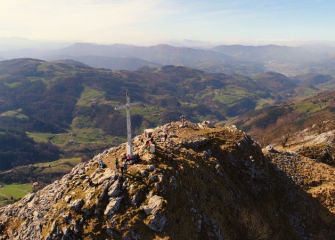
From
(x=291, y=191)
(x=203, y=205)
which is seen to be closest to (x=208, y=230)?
(x=203, y=205)

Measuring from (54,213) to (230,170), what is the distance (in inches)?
1133

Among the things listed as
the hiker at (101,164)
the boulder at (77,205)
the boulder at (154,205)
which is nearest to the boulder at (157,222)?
the boulder at (154,205)

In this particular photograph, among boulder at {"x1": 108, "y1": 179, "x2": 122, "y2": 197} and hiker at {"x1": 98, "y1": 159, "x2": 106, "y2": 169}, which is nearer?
boulder at {"x1": 108, "y1": 179, "x2": 122, "y2": 197}

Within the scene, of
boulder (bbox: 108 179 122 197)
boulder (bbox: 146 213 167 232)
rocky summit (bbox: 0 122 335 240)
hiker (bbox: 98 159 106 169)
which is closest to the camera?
boulder (bbox: 146 213 167 232)

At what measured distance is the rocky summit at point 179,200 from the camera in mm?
46906

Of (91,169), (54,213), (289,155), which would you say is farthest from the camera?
(289,155)

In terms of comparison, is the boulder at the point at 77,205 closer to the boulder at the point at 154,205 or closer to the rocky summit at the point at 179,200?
the rocky summit at the point at 179,200

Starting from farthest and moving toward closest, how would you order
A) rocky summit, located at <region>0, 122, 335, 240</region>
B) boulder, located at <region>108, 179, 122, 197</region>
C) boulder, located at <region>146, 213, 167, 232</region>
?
boulder, located at <region>108, 179, 122, 197</region>
rocky summit, located at <region>0, 122, 335, 240</region>
boulder, located at <region>146, 213, 167, 232</region>

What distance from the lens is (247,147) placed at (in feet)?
236

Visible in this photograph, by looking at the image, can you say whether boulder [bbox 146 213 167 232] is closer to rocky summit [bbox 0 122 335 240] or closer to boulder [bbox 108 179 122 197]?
rocky summit [bbox 0 122 335 240]

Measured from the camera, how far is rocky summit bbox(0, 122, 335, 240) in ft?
154

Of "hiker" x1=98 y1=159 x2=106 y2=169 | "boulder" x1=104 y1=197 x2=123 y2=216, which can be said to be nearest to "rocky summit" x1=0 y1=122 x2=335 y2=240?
"boulder" x1=104 y1=197 x2=123 y2=216

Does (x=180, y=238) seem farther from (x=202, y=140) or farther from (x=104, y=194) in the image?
(x=202, y=140)

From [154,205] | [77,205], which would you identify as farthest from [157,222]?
[77,205]
